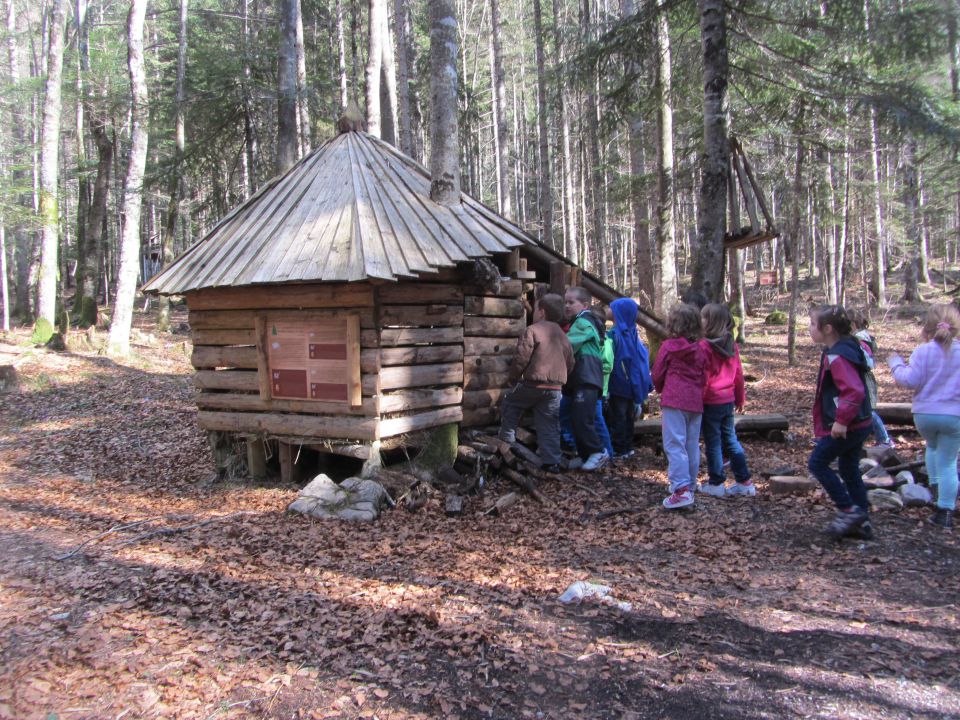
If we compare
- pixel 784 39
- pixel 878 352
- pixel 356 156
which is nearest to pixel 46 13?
pixel 356 156

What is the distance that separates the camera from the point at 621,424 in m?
8.03

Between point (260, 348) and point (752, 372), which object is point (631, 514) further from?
point (752, 372)

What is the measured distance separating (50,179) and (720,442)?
19.8m

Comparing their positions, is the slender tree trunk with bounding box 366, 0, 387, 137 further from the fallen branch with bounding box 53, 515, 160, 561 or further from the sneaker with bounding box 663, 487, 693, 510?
the sneaker with bounding box 663, 487, 693, 510

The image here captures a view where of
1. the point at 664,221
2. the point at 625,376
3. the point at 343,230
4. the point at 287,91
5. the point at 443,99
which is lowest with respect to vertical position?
the point at 625,376

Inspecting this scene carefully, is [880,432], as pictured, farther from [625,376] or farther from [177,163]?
[177,163]

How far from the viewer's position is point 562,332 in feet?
23.9

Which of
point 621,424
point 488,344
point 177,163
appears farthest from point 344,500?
point 177,163

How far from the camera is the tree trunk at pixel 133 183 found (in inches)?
644

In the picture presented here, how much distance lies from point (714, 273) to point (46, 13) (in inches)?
1647

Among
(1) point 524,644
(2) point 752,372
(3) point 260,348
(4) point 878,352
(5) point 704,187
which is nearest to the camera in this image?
(1) point 524,644

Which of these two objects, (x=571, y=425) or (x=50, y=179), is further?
(x=50, y=179)

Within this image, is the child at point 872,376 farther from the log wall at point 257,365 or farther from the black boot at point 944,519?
the log wall at point 257,365

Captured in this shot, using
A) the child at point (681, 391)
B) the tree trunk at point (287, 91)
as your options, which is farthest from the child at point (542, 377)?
the tree trunk at point (287, 91)
